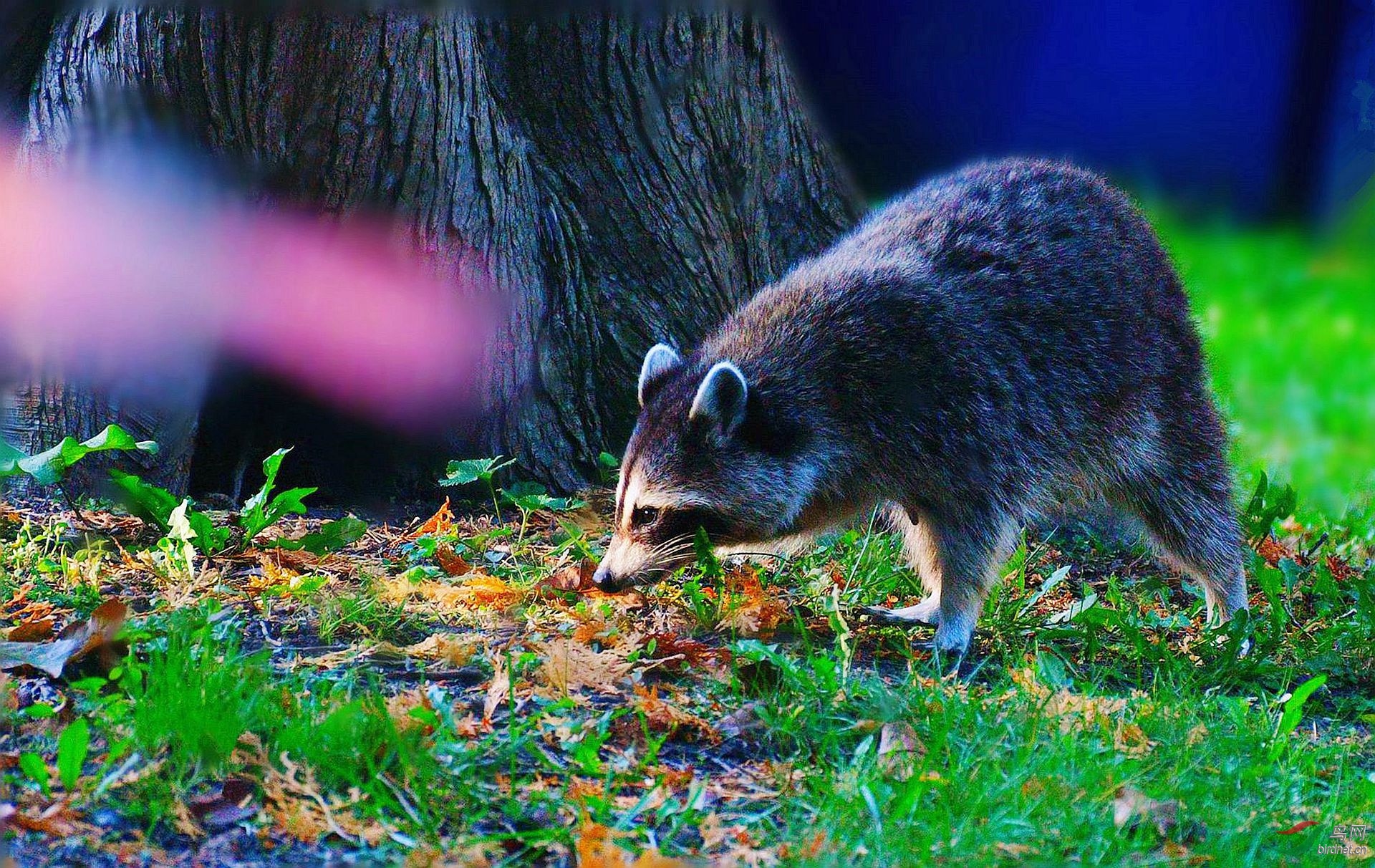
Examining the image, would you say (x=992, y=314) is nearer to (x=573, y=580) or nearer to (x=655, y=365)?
(x=655, y=365)

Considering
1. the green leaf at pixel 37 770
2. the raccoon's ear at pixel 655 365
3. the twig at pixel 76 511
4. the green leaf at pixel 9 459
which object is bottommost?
the twig at pixel 76 511

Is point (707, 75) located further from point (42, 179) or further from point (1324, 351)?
point (1324, 351)

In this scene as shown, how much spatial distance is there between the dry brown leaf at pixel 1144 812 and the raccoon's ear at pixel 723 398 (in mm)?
1804

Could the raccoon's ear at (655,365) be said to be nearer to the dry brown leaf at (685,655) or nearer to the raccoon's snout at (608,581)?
the raccoon's snout at (608,581)

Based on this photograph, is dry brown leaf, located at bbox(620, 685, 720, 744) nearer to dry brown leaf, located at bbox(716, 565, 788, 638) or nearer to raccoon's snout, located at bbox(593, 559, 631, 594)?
dry brown leaf, located at bbox(716, 565, 788, 638)

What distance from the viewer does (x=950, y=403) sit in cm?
465

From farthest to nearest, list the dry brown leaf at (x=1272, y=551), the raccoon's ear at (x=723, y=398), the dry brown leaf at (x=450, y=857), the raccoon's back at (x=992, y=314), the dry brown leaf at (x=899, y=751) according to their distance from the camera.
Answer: the dry brown leaf at (x=1272, y=551) < the raccoon's back at (x=992, y=314) < the raccoon's ear at (x=723, y=398) < the dry brown leaf at (x=899, y=751) < the dry brown leaf at (x=450, y=857)

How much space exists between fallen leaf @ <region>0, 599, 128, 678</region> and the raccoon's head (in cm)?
159

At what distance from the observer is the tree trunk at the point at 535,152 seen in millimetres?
4617

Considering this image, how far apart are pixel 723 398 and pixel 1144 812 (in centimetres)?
191

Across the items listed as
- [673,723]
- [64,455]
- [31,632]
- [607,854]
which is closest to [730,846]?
[607,854]

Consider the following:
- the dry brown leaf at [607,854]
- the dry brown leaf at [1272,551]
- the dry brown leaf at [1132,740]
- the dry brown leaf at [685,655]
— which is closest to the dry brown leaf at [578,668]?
the dry brown leaf at [685,655]

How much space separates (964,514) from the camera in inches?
183

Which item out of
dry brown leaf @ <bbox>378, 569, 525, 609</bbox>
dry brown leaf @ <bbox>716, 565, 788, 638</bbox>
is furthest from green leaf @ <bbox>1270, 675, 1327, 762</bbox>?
dry brown leaf @ <bbox>378, 569, 525, 609</bbox>
